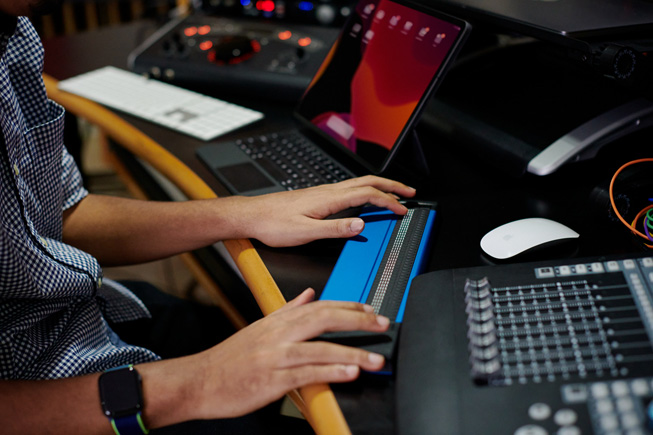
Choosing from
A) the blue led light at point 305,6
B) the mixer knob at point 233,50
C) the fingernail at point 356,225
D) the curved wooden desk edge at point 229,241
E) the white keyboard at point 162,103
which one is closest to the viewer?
the curved wooden desk edge at point 229,241

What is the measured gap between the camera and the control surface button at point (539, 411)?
20.2 inches

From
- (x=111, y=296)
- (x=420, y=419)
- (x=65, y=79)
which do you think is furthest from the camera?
(x=65, y=79)

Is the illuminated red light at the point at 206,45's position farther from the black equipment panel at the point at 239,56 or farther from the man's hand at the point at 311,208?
the man's hand at the point at 311,208

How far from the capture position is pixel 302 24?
1.57m

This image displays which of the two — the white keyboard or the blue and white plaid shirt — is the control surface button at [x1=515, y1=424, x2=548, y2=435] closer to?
the blue and white plaid shirt

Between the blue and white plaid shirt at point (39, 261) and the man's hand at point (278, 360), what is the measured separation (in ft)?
0.74

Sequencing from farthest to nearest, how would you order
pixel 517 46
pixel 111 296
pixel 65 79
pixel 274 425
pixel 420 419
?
pixel 65 79 < pixel 517 46 < pixel 111 296 < pixel 274 425 < pixel 420 419

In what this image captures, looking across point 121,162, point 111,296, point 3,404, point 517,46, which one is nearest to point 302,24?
point 517,46

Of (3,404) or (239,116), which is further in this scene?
(239,116)

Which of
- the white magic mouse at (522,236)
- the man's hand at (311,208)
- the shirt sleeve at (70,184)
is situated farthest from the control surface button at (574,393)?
the shirt sleeve at (70,184)

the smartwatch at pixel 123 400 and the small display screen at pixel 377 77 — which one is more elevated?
the small display screen at pixel 377 77

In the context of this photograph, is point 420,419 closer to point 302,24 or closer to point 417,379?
point 417,379

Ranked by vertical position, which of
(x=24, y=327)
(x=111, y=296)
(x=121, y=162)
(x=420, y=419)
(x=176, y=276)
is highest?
(x=420, y=419)

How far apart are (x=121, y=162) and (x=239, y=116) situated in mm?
668
